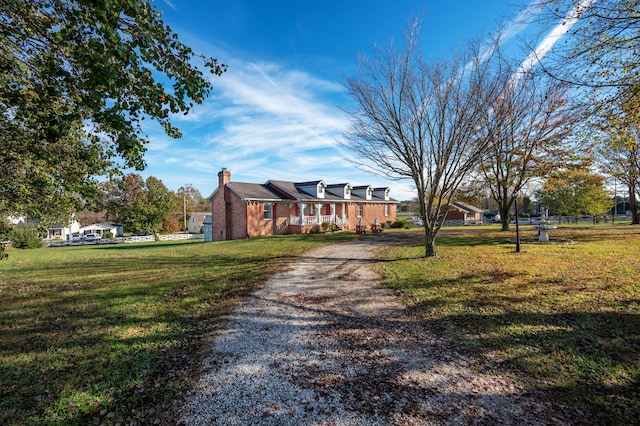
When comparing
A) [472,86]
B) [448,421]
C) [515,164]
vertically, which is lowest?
[448,421]

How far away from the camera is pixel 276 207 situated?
2494 centimetres

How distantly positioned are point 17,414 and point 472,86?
41.3 feet

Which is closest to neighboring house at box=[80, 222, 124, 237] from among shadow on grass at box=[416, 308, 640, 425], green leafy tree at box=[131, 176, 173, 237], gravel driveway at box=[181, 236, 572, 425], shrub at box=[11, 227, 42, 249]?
green leafy tree at box=[131, 176, 173, 237]

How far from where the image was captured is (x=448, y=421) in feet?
9.20

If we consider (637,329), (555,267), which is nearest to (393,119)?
(555,267)

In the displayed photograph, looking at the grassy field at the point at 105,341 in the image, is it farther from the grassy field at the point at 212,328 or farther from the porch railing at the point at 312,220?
the porch railing at the point at 312,220

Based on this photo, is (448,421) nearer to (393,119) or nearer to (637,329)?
(637,329)

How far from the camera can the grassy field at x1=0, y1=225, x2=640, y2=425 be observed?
320 cm

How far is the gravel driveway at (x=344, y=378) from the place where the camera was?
2.89m

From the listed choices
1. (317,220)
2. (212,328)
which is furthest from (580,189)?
(212,328)

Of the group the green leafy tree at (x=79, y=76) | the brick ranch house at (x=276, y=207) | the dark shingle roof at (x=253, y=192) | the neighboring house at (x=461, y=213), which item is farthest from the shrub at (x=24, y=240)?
the neighboring house at (x=461, y=213)

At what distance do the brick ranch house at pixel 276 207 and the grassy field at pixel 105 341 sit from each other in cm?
1441

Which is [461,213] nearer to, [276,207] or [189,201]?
[276,207]

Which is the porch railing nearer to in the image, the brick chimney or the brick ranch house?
the brick ranch house
